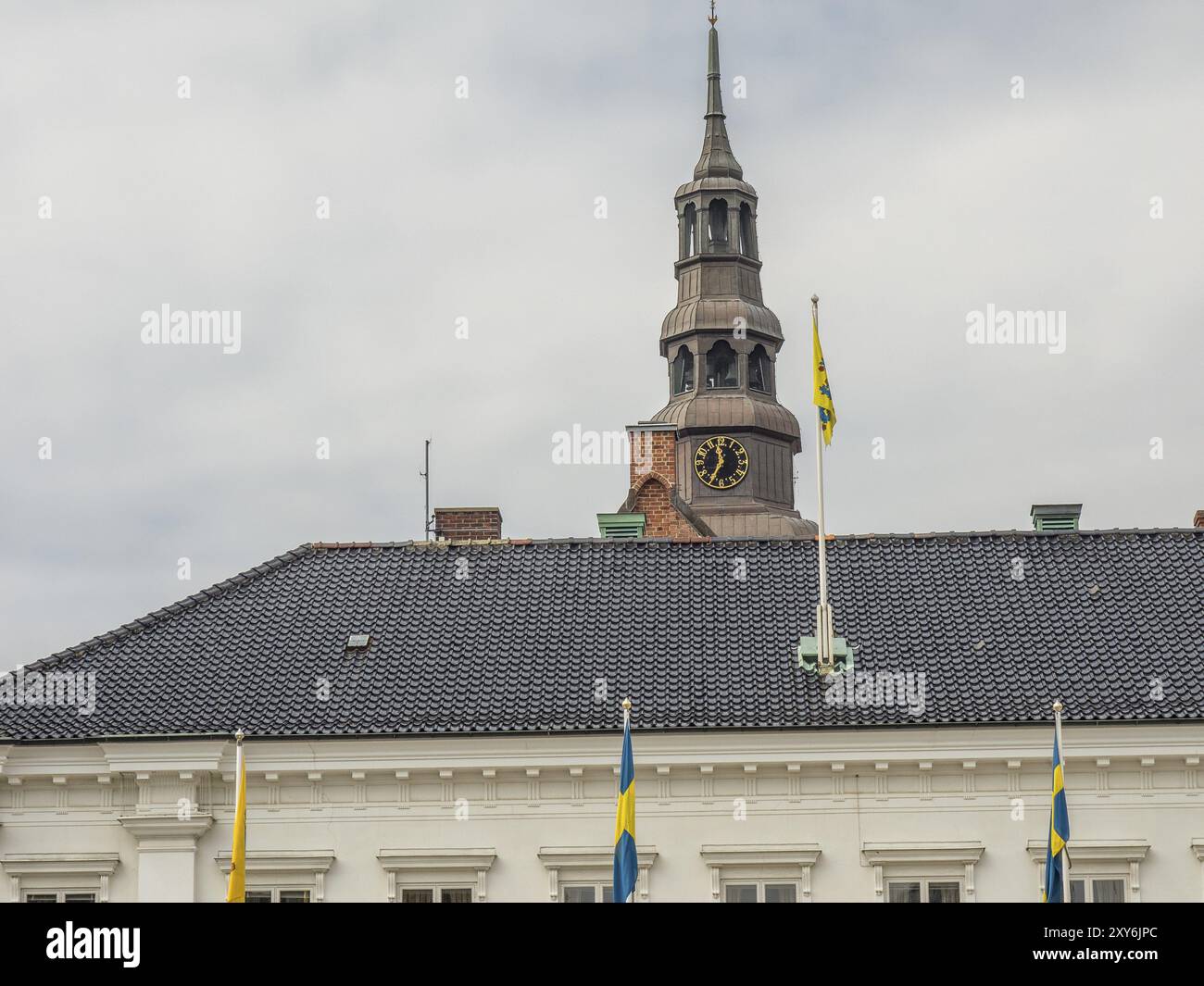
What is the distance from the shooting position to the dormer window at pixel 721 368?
97375 mm

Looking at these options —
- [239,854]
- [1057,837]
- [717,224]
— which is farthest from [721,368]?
[239,854]

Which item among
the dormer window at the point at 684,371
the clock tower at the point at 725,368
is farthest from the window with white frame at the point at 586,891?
the dormer window at the point at 684,371

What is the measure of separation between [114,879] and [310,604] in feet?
21.6

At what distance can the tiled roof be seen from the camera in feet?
115

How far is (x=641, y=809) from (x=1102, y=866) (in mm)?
7234

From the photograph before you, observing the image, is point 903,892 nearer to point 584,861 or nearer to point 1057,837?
point 1057,837

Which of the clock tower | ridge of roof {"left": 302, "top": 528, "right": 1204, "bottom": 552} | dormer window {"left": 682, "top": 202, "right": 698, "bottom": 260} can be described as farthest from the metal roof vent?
dormer window {"left": 682, "top": 202, "right": 698, "bottom": 260}

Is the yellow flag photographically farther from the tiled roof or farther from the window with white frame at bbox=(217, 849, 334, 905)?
the tiled roof

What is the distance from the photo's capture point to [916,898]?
1361 inches

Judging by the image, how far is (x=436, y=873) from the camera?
1363 inches

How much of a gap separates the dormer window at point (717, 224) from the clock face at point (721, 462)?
30.5ft

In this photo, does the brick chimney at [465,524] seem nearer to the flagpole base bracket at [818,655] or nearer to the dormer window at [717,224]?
the flagpole base bracket at [818,655]

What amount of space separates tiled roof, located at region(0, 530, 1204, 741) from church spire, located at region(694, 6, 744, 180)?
60067 millimetres
